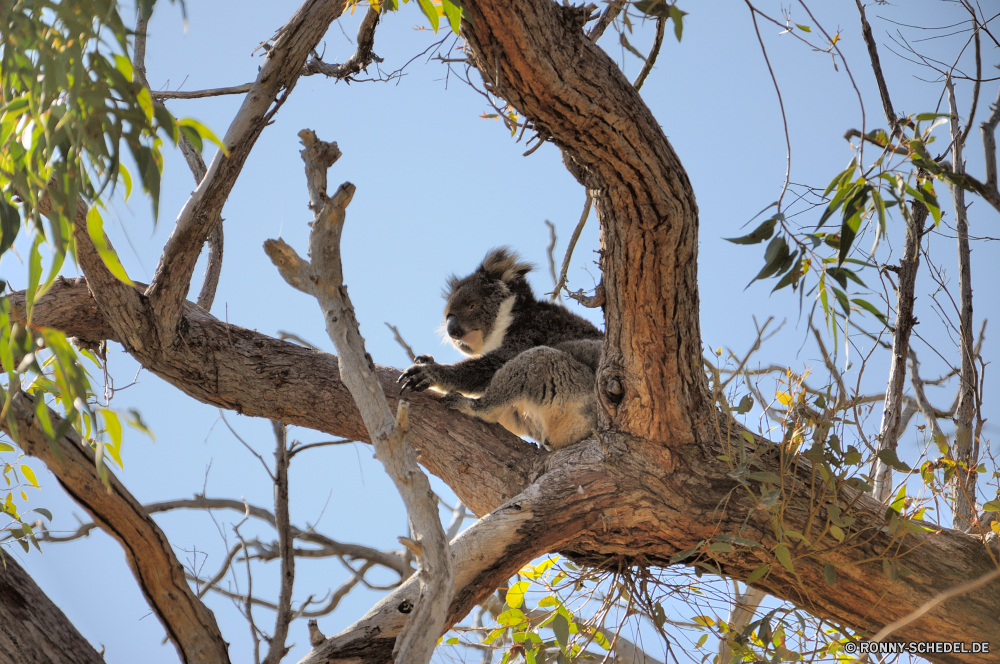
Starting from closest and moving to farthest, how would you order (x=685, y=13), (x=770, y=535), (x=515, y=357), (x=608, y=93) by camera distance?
(x=685, y=13), (x=608, y=93), (x=770, y=535), (x=515, y=357)

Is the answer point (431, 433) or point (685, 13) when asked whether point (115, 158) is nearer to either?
point (685, 13)

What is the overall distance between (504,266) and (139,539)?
2.79 m

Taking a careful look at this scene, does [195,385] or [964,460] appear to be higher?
[195,385]

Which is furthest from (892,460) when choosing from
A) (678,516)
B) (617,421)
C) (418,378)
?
(418,378)

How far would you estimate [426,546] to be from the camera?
1.53 m

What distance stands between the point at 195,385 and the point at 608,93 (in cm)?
197

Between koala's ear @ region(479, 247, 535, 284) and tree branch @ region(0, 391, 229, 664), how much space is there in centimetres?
268

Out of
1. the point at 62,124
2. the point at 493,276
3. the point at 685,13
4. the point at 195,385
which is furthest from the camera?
the point at 493,276

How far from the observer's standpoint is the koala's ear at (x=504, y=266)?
4344 mm

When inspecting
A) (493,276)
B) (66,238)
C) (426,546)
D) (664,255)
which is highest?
(493,276)

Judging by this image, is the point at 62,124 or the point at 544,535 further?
the point at 544,535

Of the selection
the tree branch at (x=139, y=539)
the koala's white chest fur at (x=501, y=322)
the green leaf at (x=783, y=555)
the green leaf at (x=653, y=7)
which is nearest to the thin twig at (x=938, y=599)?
the green leaf at (x=783, y=555)

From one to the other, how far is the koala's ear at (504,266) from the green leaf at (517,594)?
2.09 metres

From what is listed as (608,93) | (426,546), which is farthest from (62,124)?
(608,93)
